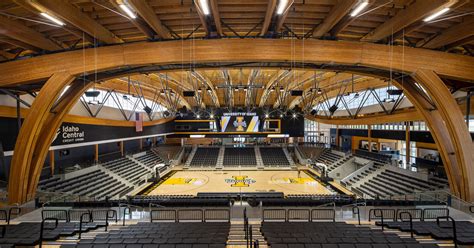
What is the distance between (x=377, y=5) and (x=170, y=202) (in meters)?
11.9

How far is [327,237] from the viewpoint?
20.5 feet

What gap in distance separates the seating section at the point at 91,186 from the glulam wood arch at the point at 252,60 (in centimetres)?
665

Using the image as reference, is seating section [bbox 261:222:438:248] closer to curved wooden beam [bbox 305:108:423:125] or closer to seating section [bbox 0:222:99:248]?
seating section [bbox 0:222:99:248]

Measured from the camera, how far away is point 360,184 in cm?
2102

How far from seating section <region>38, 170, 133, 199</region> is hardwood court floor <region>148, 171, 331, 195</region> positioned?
316cm

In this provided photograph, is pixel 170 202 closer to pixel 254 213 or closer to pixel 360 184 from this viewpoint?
pixel 254 213

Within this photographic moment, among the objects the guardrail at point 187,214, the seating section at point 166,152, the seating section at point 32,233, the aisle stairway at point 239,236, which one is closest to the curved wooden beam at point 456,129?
the aisle stairway at point 239,236

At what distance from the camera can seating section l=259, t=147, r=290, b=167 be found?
3102 cm

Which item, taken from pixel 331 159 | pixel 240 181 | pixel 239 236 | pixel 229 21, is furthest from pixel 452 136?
pixel 331 159

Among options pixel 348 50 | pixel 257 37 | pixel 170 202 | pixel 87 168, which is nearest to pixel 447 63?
pixel 348 50

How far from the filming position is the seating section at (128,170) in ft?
73.6

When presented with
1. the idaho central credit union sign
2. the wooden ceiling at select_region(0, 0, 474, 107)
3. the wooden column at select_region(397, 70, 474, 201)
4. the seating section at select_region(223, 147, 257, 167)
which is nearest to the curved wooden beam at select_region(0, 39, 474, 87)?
the wooden ceiling at select_region(0, 0, 474, 107)

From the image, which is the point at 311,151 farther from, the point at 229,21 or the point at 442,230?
the point at 229,21

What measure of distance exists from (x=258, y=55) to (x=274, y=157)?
1034 inches
